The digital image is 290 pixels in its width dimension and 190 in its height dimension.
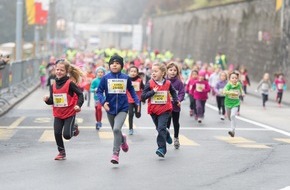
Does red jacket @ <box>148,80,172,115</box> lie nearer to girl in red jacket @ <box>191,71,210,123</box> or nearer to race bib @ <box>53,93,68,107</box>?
race bib @ <box>53,93,68,107</box>

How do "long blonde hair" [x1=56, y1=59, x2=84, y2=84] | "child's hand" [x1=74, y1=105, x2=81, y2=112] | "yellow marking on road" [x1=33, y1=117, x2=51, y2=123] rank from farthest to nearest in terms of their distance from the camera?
"yellow marking on road" [x1=33, y1=117, x2=51, y2=123] < "long blonde hair" [x1=56, y1=59, x2=84, y2=84] < "child's hand" [x1=74, y1=105, x2=81, y2=112]

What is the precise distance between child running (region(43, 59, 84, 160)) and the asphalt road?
389 millimetres

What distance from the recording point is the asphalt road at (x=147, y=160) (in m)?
10.4

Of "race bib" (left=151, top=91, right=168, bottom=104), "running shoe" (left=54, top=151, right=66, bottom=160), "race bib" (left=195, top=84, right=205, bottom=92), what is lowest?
"running shoe" (left=54, top=151, right=66, bottom=160)

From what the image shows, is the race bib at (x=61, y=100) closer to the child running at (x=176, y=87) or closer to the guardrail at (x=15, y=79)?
the child running at (x=176, y=87)

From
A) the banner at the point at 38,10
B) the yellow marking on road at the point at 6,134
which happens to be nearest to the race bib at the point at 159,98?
the yellow marking on road at the point at 6,134

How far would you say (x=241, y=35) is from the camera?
52125 mm

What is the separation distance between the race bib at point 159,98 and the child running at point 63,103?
138 cm

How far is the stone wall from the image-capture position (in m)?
44.2

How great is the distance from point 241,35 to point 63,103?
132ft

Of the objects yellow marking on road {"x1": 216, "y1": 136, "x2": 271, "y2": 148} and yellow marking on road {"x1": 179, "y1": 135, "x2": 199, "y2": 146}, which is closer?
yellow marking on road {"x1": 216, "y1": 136, "x2": 271, "y2": 148}

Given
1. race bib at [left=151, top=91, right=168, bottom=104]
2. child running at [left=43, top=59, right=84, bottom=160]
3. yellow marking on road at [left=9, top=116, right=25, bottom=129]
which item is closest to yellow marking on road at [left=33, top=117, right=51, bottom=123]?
yellow marking on road at [left=9, top=116, right=25, bottom=129]

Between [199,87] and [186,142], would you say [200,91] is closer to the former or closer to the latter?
[199,87]

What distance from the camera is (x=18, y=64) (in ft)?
107
